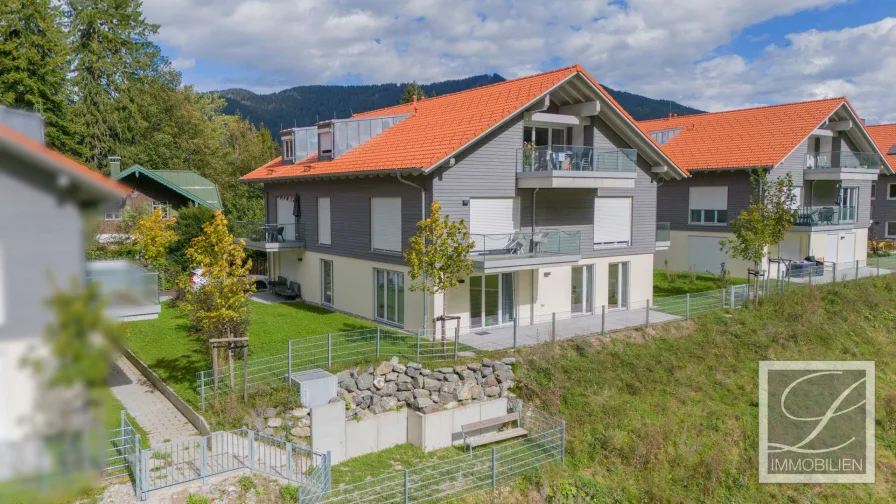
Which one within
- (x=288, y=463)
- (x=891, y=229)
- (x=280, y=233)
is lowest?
(x=288, y=463)

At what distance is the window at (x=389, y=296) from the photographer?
2044 cm

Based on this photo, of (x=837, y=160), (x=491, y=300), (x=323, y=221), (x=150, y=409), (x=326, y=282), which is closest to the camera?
(x=150, y=409)

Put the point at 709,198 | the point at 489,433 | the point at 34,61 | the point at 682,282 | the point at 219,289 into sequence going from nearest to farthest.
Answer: the point at 219,289, the point at 489,433, the point at 682,282, the point at 709,198, the point at 34,61

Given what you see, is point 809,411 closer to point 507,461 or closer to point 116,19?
point 507,461

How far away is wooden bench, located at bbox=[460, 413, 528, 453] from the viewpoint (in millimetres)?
15617

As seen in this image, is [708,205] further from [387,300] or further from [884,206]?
[884,206]

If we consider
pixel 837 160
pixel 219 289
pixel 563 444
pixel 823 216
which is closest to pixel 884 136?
pixel 837 160

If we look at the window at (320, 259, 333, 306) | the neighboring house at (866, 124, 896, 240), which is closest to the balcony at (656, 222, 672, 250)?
the window at (320, 259, 333, 306)

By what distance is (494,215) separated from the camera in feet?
66.6

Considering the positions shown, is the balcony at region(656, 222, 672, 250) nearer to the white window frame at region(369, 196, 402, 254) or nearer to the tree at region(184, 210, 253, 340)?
the white window frame at region(369, 196, 402, 254)

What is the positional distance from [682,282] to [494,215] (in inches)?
500

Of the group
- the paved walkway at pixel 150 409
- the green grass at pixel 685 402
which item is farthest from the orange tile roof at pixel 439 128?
the paved walkway at pixel 150 409

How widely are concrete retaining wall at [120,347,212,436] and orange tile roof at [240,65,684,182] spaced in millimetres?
8323

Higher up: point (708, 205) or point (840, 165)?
point (840, 165)
